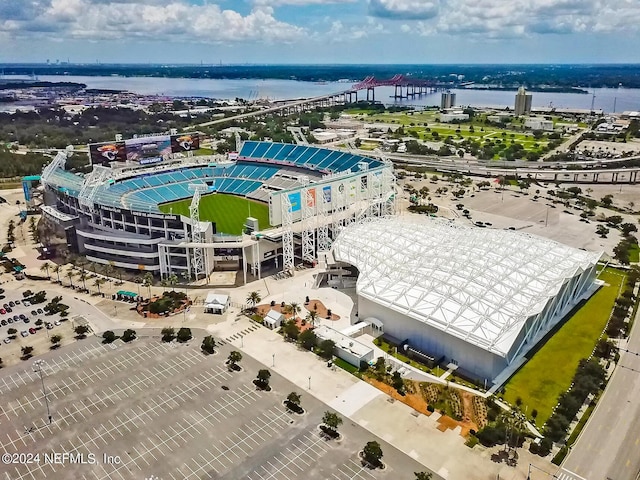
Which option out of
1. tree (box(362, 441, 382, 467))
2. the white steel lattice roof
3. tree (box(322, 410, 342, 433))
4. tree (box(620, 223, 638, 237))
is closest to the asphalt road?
the white steel lattice roof

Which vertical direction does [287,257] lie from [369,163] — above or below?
below

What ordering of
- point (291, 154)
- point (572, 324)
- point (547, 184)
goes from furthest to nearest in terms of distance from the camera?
point (547, 184) < point (291, 154) < point (572, 324)

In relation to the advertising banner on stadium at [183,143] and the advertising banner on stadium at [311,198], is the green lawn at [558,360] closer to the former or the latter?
the advertising banner on stadium at [311,198]

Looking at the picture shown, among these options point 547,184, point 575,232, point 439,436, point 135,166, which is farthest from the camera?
point 547,184

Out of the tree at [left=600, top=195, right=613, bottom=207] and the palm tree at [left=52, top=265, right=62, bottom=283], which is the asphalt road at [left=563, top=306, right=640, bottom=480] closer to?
the palm tree at [left=52, top=265, right=62, bottom=283]

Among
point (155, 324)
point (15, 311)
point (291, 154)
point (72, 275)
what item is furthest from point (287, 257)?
point (291, 154)

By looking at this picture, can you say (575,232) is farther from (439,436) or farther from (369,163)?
(439,436)

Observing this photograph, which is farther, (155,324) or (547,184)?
(547,184)
